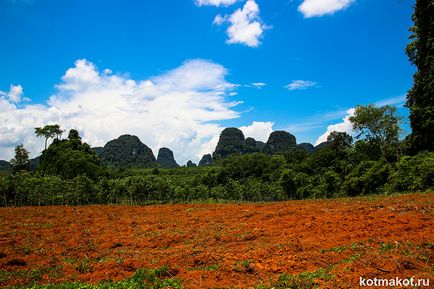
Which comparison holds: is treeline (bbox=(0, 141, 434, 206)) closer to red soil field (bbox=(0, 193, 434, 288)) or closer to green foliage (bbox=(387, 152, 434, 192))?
Result: green foliage (bbox=(387, 152, 434, 192))

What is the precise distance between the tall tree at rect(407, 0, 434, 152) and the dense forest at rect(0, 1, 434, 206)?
0.26ft

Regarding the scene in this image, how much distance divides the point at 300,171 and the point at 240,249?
4536 centimetres

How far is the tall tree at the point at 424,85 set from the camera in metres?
28.0

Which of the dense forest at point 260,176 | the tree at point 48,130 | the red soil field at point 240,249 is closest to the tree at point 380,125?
the dense forest at point 260,176

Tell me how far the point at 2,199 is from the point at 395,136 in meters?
57.1

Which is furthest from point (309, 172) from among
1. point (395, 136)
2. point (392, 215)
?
point (392, 215)

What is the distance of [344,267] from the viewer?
721cm

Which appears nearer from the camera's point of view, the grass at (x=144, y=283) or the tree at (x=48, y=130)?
the grass at (x=144, y=283)

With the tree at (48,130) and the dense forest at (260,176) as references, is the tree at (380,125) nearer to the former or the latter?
the dense forest at (260,176)

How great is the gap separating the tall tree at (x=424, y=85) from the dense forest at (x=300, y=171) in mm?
78

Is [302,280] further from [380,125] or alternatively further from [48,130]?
[48,130]

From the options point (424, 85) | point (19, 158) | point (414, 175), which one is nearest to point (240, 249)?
point (414, 175)

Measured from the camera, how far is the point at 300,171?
53.8m

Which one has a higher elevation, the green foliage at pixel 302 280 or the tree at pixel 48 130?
the tree at pixel 48 130
